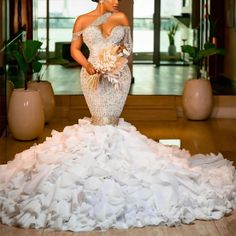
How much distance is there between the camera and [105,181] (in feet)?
15.5

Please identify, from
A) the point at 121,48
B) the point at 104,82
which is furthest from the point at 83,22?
the point at 104,82

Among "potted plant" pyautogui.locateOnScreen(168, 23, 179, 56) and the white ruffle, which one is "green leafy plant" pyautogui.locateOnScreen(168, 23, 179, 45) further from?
the white ruffle

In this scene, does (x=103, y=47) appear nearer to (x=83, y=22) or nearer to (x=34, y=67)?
(x=83, y=22)

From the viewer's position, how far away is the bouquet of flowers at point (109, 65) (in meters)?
4.94

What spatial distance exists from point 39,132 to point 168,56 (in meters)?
4.31

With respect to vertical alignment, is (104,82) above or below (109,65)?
below

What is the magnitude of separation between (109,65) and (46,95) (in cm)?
365

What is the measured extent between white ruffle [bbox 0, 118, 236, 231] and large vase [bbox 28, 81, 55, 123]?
317 centimetres

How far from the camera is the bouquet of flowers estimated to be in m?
4.94

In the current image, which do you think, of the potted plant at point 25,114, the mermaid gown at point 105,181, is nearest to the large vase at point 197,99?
the potted plant at point 25,114

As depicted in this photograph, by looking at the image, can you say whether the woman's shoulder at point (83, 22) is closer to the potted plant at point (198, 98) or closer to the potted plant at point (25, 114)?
the potted plant at point (25, 114)

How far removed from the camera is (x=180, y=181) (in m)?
4.91

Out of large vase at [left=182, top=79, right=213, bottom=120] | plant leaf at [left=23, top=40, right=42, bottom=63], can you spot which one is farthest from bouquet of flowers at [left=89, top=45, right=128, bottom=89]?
large vase at [left=182, top=79, right=213, bottom=120]

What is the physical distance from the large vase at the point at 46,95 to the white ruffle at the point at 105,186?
3168 millimetres
